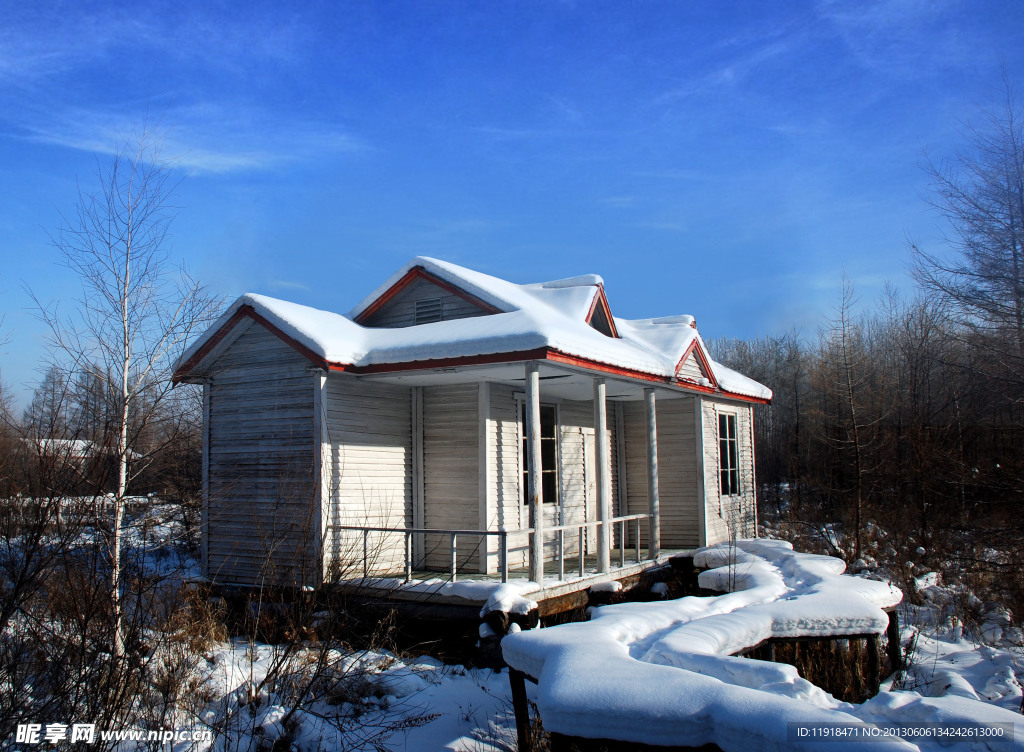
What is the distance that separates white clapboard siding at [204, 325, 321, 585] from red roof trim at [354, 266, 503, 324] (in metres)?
2.06

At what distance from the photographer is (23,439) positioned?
4.59 meters

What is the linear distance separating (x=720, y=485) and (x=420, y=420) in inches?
288

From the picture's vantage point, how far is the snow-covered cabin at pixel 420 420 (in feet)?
31.0

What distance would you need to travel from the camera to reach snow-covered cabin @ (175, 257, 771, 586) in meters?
9.45

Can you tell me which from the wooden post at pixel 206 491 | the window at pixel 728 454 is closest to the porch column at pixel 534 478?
the wooden post at pixel 206 491

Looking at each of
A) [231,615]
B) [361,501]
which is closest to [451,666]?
[361,501]

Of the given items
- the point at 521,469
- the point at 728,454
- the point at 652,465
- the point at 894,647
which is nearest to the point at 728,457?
the point at 728,454

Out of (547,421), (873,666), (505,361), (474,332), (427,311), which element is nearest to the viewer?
(873,666)

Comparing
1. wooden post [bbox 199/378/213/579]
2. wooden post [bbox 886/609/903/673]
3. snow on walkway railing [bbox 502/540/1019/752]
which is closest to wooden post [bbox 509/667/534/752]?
snow on walkway railing [bbox 502/540/1019/752]

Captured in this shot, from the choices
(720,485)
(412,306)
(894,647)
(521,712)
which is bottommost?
(894,647)

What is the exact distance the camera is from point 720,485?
→ 15453 mm

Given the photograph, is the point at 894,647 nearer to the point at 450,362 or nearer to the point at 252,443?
the point at 450,362

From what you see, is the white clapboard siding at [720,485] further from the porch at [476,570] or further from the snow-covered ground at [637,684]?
the snow-covered ground at [637,684]

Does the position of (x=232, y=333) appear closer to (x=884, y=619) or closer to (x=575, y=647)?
(x=575, y=647)
